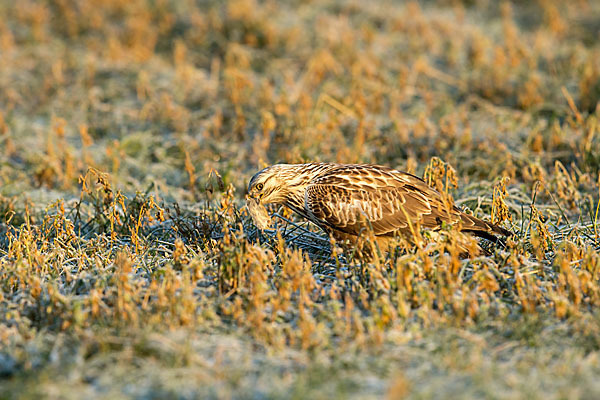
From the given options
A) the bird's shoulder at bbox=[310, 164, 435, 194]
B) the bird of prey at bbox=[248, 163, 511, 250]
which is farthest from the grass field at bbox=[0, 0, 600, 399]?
the bird's shoulder at bbox=[310, 164, 435, 194]

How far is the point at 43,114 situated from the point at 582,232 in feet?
21.2

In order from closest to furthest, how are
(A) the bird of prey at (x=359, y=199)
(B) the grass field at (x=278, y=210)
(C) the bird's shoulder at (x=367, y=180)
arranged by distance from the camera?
(B) the grass field at (x=278, y=210)
(A) the bird of prey at (x=359, y=199)
(C) the bird's shoulder at (x=367, y=180)

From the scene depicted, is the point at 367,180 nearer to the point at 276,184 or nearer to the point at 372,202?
the point at 372,202

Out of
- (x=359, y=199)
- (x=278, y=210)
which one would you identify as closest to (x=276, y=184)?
→ (x=359, y=199)

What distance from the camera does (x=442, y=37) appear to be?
408 inches

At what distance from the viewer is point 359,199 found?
4.91 meters

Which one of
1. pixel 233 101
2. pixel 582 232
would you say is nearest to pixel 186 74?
pixel 233 101

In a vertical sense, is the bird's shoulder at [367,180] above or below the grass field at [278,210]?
above

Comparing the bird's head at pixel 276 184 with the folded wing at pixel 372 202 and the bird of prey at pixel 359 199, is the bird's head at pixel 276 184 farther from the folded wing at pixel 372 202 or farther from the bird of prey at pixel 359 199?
the folded wing at pixel 372 202

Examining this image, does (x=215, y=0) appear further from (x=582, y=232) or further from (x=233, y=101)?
(x=582, y=232)

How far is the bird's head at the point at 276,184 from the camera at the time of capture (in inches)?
199

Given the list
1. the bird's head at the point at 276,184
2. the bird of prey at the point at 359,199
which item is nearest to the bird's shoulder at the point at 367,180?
the bird of prey at the point at 359,199

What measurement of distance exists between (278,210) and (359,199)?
3.43 feet

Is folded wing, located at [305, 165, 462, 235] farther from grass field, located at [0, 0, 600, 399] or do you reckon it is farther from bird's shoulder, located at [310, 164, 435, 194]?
grass field, located at [0, 0, 600, 399]
